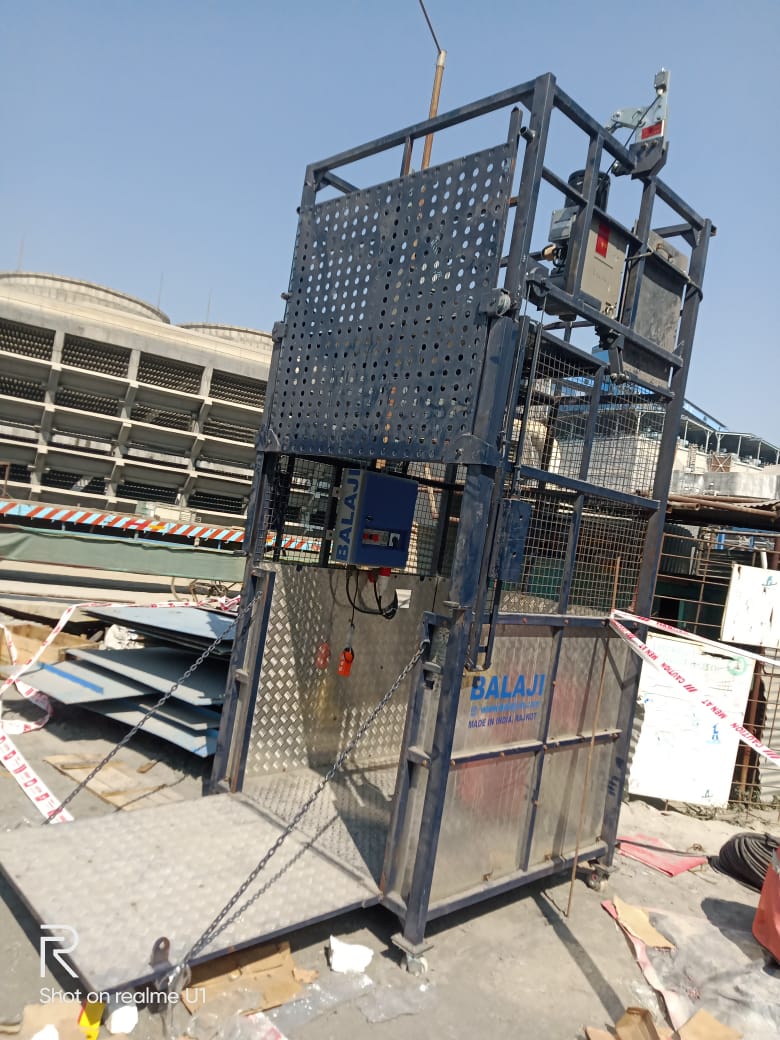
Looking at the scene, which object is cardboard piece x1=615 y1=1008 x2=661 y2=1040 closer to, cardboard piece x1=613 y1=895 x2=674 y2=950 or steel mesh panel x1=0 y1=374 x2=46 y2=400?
cardboard piece x1=613 y1=895 x2=674 y2=950

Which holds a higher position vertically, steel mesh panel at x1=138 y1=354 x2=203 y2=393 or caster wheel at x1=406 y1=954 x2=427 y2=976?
steel mesh panel at x1=138 y1=354 x2=203 y2=393

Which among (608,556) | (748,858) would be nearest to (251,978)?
(608,556)

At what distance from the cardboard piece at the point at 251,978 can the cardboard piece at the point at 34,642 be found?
4.87 metres

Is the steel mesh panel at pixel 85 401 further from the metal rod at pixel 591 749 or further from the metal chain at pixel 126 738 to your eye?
the metal rod at pixel 591 749

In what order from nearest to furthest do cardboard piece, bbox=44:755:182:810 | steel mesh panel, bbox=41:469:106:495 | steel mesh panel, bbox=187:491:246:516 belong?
cardboard piece, bbox=44:755:182:810
steel mesh panel, bbox=41:469:106:495
steel mesh panel, bbox=187:491:246:516

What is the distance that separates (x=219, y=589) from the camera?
40.7 feet

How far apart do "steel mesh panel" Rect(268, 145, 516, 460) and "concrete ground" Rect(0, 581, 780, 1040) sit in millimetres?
2816

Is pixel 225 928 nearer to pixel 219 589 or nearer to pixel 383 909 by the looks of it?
pixel 383 909

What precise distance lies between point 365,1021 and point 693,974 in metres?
2.13

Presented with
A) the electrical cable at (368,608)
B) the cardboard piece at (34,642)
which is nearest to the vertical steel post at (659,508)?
the electrical cable at (368,608)

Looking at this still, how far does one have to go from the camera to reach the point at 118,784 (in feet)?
18.3

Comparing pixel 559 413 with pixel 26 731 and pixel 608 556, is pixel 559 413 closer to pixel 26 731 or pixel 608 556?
pixel 608 556

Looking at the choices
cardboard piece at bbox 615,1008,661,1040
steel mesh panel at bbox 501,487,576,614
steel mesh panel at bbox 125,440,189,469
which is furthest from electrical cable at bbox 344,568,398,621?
steel mesh panel at bbox 125,440,189,469

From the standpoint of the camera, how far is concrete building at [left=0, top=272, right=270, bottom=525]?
40.2ft
